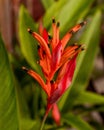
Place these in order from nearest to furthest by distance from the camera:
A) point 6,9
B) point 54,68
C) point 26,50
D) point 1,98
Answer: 1. point 54,68
2. point 1,98
3. point 26,50
4. point 6,9

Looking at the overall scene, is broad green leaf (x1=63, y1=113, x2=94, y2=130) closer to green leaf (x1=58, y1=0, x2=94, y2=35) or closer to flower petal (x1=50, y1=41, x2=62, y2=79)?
green leaf (x1=58, y1=0, x2=94, y2=35)

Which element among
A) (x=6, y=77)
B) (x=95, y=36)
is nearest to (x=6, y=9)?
(x=95, y=36)

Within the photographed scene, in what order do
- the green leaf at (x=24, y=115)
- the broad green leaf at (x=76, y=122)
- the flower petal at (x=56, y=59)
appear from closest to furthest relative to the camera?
1. the flower petal at (x=56, y=59)
2. the green leaf at (x=24, y=115)
3. the broad green leaf at (x=76, y=122)

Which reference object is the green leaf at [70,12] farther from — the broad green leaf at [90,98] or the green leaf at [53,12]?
the broad green leaf at [90,98]

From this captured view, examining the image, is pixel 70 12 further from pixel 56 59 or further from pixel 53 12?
pixel 56 59

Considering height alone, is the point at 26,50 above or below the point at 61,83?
above

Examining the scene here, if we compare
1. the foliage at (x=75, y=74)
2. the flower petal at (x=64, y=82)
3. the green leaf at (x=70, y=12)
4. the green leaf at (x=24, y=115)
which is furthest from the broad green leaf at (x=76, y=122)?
the flower petal at (x=64, y=82)

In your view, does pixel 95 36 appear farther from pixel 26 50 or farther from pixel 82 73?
pixel 26 50

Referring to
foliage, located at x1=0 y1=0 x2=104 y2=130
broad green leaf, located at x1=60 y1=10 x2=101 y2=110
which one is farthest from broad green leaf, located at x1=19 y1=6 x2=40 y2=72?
broad green leaf, located at x1=60 y1=10 x2=101 y2=110
